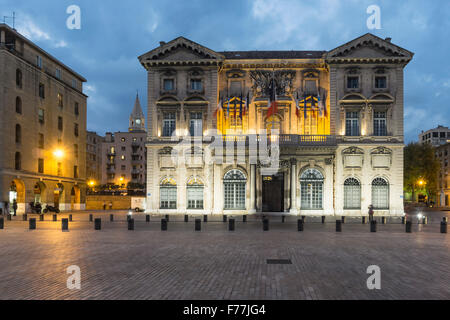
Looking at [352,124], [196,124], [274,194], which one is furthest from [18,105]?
[352,124]

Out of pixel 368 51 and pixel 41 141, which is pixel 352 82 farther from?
pixel 41 141

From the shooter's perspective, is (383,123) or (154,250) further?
(383,123)

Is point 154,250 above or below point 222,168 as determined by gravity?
below

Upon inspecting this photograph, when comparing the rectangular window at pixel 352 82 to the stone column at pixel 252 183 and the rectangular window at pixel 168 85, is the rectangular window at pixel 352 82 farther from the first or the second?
the rectangular window at pixel 168 85

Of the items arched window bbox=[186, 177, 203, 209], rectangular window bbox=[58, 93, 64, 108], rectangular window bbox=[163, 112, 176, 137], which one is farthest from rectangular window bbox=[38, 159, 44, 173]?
arched window bbox=[186, 177, 203, 209]

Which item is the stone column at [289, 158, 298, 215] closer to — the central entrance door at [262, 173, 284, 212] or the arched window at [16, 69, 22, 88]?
the central entrance door at [262, 173, 284, 212]

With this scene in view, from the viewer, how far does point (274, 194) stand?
37938mm

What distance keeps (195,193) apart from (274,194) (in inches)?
334

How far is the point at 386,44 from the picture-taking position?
35.6 meters

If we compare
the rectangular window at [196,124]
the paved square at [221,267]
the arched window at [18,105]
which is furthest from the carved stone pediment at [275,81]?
the arched window at [18,105]

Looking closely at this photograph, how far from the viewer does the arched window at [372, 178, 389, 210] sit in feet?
118

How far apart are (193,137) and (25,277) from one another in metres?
28.0
